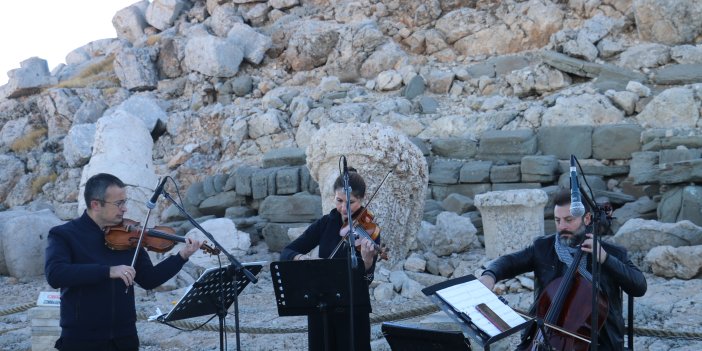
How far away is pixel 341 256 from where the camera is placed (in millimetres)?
Answer: 4379

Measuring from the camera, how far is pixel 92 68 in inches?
964

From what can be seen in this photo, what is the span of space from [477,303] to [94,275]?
1872mm

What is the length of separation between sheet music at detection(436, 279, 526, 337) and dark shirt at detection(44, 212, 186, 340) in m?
1.70

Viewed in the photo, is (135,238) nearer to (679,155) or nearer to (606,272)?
(606,272)

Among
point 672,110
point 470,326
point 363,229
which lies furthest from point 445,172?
point 470,326

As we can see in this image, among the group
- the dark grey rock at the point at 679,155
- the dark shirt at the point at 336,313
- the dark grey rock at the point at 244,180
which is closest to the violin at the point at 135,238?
the dark shirt at the point at 336,313

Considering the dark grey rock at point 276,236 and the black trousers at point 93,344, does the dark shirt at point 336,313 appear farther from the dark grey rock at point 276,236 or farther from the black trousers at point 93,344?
the dark grey rock at point 276,236

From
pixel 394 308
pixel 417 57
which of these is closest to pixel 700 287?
pixel 394 308

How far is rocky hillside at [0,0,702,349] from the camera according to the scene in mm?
10906

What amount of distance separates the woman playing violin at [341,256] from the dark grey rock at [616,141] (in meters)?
9.64

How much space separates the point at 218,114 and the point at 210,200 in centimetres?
492

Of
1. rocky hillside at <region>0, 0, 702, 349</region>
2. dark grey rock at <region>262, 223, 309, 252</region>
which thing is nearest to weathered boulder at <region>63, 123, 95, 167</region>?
rocky hillside at <region>0, 0, 702, 349</region>

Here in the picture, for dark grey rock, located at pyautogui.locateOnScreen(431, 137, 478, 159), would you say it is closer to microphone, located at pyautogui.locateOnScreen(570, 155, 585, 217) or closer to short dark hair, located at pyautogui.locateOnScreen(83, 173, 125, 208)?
short dark hair, located at pyautogui.locateOnScreen(83, 173, 125, 208)

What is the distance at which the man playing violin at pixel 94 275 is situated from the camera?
3748 mm
